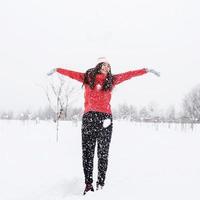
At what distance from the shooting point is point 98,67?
6934 millimetres

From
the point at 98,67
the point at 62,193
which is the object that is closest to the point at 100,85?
the point at 98,67

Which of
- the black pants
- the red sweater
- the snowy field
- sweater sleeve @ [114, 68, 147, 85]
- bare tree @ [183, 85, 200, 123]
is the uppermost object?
bare tree @ [183, 85, 200, 123]

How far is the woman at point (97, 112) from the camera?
6.86m

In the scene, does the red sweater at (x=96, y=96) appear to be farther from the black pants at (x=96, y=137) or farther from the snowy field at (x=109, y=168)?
the snowy field at (x=109, y=168)

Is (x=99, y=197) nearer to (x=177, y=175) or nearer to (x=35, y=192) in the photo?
(x=177, y=175)

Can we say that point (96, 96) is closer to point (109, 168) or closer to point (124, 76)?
Result: point (124, 76)

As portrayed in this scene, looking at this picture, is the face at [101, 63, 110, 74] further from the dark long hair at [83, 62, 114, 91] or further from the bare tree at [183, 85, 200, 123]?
the bare tree at [183, 85, 200, 123]

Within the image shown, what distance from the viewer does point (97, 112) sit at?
6.86m

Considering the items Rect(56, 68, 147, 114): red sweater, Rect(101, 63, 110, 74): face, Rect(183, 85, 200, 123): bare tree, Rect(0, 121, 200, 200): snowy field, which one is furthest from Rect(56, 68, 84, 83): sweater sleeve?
Rect(183, 85, 200, 123): bare tree

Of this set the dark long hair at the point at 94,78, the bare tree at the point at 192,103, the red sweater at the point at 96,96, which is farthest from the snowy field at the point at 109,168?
the bare tree at the point at 192,103

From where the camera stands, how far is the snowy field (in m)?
5.10

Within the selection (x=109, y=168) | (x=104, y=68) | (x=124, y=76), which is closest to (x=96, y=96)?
(x=104, y=68)

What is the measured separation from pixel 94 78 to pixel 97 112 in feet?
1.49

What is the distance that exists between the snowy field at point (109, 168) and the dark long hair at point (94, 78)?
4.15ft
